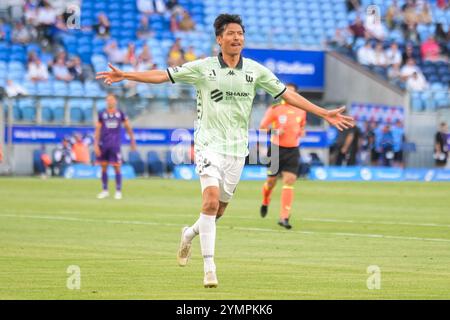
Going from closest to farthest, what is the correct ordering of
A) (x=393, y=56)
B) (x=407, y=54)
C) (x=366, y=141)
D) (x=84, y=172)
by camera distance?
1. (x=84, y=172)
2. (x=366, y=141)
3. (x=393, y=56)
4. (x=407, y=54)

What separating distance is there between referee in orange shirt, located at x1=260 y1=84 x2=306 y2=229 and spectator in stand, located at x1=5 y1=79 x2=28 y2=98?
56.6 feet

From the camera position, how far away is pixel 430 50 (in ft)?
152

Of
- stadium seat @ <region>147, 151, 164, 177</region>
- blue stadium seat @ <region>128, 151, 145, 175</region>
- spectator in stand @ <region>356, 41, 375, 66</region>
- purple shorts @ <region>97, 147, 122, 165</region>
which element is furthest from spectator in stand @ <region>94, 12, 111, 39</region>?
purple shorts @ <region>97, 147, 122, 165</region>

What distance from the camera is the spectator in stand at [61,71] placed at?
38.0 meters

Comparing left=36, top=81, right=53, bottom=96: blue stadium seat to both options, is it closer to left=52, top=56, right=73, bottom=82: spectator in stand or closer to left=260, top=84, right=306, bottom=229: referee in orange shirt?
left=52, top=56, right=73, bottom=82: spectator in stand

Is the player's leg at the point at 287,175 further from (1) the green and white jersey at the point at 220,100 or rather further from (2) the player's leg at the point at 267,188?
(1) the green and white jersey at the point at 220,100

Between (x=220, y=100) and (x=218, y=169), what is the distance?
70cm

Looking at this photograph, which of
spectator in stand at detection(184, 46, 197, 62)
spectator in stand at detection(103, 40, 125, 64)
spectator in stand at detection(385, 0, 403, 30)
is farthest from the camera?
spectator in stand at detection(385, 0, 403, 30)

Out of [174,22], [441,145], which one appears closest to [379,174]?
[441,145]

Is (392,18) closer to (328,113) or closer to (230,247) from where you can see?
(230,247)

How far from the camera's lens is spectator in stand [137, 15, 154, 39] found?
4191cm

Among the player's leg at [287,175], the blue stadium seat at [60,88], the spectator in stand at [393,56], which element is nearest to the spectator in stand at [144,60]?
the blue stadium seat at [60,88]

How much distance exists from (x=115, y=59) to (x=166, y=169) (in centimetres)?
424
